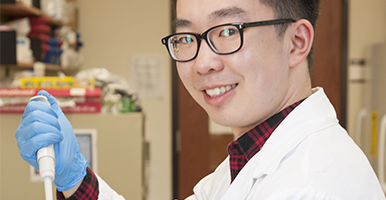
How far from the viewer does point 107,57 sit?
3.00 meters

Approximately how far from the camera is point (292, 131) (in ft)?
2.65

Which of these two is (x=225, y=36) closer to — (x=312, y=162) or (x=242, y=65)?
(x=242, y=65)

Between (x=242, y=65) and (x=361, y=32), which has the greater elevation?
(x=361, y=32)

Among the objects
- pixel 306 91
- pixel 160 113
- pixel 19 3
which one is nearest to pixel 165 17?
pixel 160 113

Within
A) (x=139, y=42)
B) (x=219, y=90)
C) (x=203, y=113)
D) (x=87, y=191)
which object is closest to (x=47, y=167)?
(x=87, y=191)

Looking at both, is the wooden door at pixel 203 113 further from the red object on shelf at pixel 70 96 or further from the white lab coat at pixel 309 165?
the white lab coat at pixel 309 165

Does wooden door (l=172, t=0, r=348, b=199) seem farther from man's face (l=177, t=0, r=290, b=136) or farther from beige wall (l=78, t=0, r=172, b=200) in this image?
man's face (l=177, t=0, r=290, b=136)

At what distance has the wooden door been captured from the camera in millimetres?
2973

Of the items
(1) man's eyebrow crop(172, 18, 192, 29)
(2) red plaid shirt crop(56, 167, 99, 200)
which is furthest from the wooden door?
(1) man's eyebrow crop(172, 18, 192, 29)

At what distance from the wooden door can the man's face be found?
82.3 inches

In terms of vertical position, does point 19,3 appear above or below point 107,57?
above

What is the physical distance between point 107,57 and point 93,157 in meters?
1.67

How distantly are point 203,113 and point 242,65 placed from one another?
2.15 m

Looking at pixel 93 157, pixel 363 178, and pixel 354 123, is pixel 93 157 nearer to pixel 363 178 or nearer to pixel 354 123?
pixel 363 178
